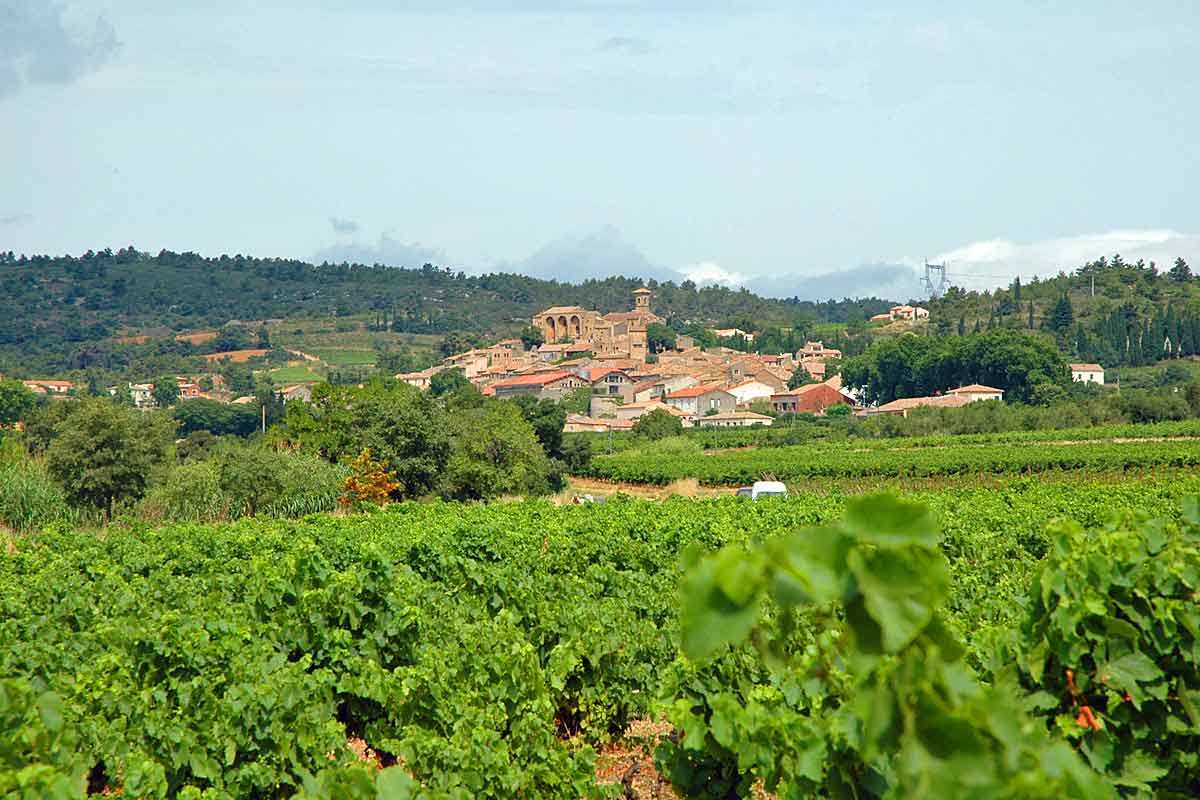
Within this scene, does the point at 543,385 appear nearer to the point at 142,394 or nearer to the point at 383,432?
the point at 142,394

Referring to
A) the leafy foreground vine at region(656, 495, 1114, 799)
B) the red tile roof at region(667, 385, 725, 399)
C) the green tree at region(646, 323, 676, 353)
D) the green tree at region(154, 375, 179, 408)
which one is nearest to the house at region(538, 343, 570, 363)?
the green tree at region(646, 323, 676, 353)

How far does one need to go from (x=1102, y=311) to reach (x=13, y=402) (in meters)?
110

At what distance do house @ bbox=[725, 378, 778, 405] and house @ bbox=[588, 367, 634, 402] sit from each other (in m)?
9.73

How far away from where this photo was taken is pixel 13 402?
7900 centimetres

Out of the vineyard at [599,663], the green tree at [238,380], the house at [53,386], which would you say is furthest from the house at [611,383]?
the vineyard at [599,663]

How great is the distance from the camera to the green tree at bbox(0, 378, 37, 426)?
77.6 metres

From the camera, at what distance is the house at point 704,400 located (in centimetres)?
10656

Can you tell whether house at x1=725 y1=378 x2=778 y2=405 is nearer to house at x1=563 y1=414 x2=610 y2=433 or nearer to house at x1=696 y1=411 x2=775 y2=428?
house at x1=696 y1=411 x2=775 y2=428

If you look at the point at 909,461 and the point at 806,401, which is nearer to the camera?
the point at 909,461

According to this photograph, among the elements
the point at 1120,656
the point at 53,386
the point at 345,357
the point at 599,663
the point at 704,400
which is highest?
the point at 1120,656

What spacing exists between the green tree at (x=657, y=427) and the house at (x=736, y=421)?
14883mm

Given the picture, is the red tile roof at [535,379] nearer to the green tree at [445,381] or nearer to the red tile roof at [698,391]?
the green tree at [445,381]

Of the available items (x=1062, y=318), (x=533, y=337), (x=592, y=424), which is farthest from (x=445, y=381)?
(x=1062, y=318)

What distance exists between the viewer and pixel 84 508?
30.5 meters
